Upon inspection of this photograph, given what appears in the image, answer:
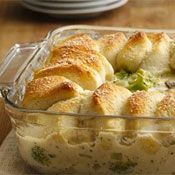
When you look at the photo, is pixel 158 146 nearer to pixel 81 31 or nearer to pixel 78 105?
pixel 78 105

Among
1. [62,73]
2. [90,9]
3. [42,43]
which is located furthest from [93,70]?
[90,9]

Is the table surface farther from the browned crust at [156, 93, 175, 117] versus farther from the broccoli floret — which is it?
the browned crust at [156, 93, 175, 117]

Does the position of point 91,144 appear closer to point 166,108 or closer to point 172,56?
point 166,108

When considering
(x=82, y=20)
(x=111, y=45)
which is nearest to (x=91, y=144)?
(x=111, y=45)

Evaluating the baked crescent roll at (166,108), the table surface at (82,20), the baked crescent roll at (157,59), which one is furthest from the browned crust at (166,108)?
the table surface at (82,20)

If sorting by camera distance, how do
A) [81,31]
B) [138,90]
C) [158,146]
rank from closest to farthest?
[158,146] → [138,90] → [81,31]
